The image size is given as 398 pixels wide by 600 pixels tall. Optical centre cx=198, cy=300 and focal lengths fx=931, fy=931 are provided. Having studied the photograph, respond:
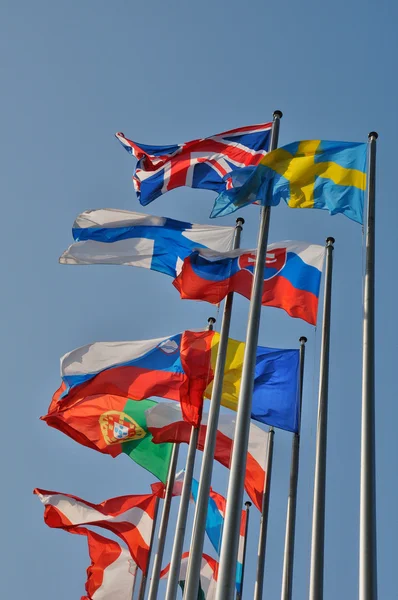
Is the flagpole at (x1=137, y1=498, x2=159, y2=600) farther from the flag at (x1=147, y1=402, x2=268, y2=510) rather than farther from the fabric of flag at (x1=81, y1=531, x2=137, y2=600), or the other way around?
the flag at (x1=147, y1=402, x2=268, y2=510)

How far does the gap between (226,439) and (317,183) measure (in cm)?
850

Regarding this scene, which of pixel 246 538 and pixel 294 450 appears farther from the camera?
pixel 246 538

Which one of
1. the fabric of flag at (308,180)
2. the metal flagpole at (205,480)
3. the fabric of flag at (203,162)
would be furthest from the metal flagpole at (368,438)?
the fabric of flag at (203,162)

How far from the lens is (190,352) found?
23.2m

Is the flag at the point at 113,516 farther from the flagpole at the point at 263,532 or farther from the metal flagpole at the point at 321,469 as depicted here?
the metal flagpole at the point at 321,469

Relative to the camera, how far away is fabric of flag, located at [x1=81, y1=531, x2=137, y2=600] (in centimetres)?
2827

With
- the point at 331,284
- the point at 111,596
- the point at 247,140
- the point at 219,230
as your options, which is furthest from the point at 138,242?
the point at 111,596

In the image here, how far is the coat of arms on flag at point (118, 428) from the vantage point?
25156mm

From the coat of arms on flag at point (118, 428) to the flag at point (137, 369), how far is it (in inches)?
64.3

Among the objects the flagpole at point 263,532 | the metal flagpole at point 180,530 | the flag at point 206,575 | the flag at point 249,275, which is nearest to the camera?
the metal flagpole at point 180,530

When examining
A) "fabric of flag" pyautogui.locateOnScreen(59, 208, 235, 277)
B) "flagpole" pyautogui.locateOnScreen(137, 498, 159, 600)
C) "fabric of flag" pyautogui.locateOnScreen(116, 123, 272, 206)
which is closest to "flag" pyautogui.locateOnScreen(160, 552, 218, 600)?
"flagpole" pyautogui.locateOnScreen(137, 498, 159, 600)

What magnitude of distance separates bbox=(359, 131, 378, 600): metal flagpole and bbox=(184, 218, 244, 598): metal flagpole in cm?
331

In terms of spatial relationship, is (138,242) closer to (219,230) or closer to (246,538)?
(219,230)

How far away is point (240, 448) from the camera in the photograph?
51.6ft
